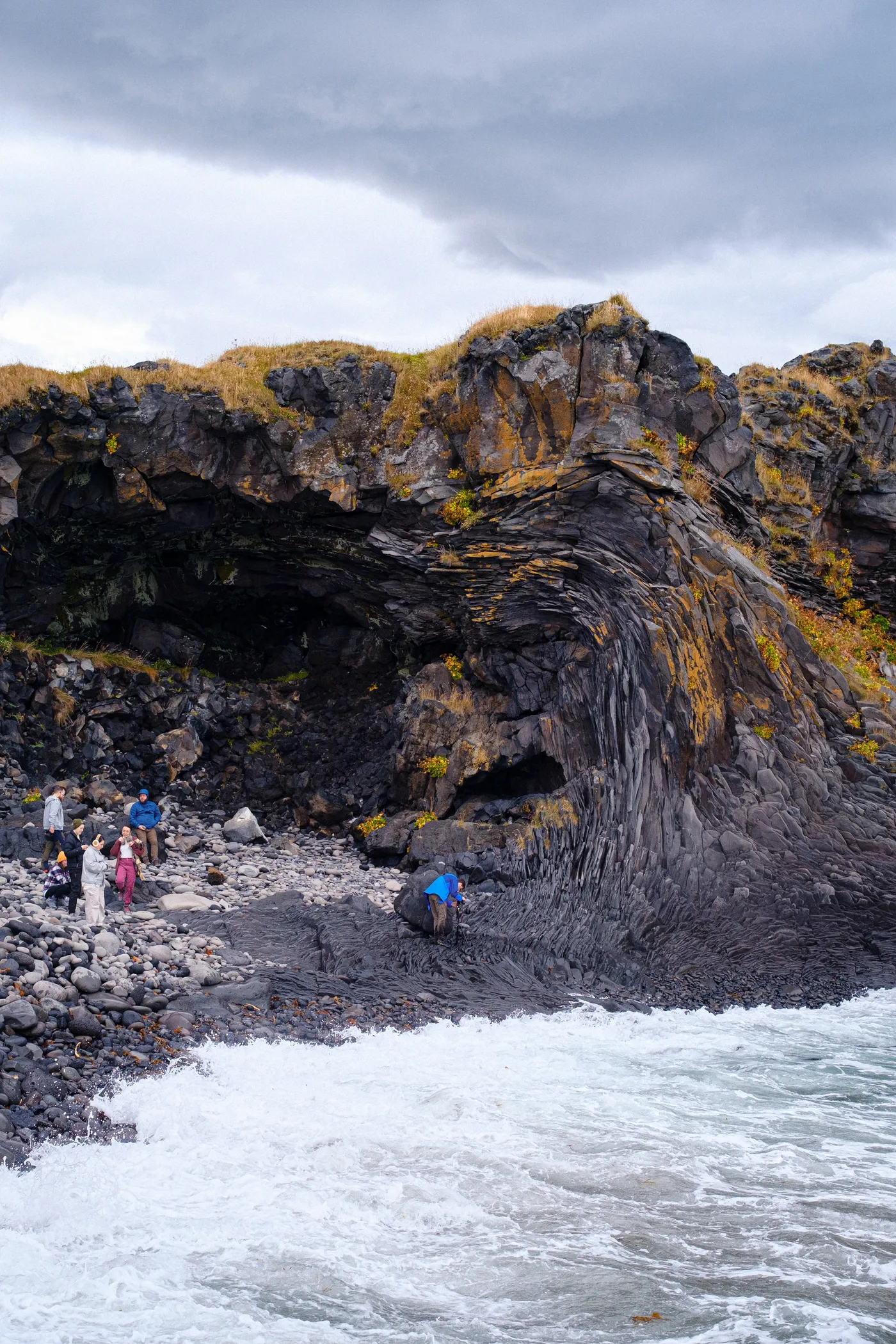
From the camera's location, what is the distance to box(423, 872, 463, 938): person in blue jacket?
1620cm

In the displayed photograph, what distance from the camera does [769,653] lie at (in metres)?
19.4

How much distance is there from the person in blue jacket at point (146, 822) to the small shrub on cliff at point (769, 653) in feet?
43.8

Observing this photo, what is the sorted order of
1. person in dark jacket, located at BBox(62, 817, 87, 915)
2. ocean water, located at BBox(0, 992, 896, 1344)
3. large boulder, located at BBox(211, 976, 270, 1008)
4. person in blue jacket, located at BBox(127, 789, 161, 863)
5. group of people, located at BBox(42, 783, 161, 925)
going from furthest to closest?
person in blue jacket, located at BBox(127, 789, 161, 863)
person in dark jacket, located at BBox(62, 817, 87, 915)
group of people, located at BBox(42, 783, 161, 925)
large boulder, located at BBox(211, 976, 270, 1008)
ocean water, located at BBox(0, 992, 896, 1344)

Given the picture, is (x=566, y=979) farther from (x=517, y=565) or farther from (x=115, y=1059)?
(x=517, y=565)

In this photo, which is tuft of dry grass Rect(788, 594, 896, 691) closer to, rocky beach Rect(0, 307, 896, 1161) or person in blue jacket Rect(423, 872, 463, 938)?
rocky beach Rect(0, 307, 896, 1161)

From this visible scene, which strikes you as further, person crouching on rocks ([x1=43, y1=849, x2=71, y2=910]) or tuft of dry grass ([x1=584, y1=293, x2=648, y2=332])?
tuft of dry grass ([x1=584, y1=293, x2=648, y2=332])

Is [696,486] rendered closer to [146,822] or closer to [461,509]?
[461,509]

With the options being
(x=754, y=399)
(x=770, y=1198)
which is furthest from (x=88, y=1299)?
(x=754, y=399)

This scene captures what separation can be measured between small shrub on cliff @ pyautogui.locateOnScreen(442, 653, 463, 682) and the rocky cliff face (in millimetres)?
78

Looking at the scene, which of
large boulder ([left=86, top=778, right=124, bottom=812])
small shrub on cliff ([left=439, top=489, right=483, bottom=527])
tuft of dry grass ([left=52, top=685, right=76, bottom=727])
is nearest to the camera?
small shrub on cliff ([left=439, top=489, right=483, bottom=527])

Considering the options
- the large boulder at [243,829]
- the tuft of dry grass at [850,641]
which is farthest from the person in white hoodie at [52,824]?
the tuft of dry grass at [850,641]

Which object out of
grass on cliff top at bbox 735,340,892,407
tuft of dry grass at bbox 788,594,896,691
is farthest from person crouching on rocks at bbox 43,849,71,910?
grass on cliff top at bbox 735,340,892,407

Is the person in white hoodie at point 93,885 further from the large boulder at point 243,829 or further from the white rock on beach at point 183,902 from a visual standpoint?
the large boulder at point 243,829

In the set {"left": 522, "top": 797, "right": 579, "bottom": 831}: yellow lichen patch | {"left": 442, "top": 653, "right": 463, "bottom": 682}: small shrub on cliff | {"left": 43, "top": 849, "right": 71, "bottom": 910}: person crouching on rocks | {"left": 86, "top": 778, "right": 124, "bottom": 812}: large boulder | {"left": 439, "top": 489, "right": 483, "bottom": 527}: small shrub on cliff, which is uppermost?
{"left": 439, "top": 489, "right": 483, "bottom": 527}: small shrub on cliff
